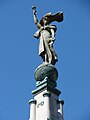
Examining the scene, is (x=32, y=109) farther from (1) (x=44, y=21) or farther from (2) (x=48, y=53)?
(1) (x=44, y=21)

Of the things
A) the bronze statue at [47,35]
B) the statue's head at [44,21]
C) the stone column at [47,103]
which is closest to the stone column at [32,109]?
the stone column at [47,103]

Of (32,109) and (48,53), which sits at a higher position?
(48,53)

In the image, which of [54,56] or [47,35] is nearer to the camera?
[54,56]

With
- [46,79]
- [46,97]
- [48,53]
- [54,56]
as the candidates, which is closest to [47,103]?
[46,97]

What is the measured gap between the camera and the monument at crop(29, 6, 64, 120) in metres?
23.4

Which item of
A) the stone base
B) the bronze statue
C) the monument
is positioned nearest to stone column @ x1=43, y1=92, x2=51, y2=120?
the monument

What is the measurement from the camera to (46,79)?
2495cm

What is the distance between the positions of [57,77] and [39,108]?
300 cm

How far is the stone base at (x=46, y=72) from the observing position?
25469 mm

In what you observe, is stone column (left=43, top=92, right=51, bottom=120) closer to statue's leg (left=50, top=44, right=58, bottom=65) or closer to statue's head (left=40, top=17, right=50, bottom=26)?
statue's leg (left=50, top=44, right=58, bottom=65)

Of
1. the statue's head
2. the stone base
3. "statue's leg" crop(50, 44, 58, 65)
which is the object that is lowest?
the stone base

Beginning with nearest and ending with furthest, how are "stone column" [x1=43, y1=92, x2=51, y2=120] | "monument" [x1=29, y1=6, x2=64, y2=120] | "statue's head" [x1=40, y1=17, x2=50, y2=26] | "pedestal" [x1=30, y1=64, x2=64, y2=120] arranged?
"stone column" [x1=43, y1=92, x2=51, y2=120] < "pedestal" [x1=30, y1=64, x2=64, y2=120] < "monument" [x1=29, y1=6, x2=64, y2=120] < "statue's head" [x1=40, y1=17, x2=50, y2=26]

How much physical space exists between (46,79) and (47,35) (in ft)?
15.8

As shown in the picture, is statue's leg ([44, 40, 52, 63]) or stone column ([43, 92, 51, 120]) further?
statue's leg ([44, 40, 52, 63])
